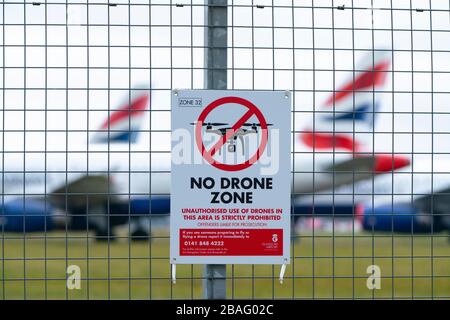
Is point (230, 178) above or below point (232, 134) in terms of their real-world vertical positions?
below

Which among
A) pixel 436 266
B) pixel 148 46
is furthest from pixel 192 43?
pixel 436 266

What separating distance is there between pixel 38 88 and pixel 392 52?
7.78 feet

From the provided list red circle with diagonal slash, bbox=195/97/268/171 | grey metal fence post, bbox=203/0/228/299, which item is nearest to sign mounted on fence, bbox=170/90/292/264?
red circle with diagonal slash, bbox=195/97/268/171

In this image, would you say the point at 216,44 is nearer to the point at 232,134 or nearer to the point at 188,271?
the point at 232,134

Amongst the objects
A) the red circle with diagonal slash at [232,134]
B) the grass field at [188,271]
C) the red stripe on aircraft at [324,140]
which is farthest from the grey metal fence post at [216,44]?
the grass field at [188,271]

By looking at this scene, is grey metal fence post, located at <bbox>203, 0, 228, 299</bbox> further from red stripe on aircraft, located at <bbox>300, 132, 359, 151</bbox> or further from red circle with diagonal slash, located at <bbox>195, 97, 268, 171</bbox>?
red stripe on aircraft, located at <bbox>300, 132, 359, 151</bbox>

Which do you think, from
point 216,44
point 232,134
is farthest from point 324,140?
point 216,44

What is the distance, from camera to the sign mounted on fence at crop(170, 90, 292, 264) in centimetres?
439

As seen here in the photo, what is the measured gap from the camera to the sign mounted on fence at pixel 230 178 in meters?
4.39

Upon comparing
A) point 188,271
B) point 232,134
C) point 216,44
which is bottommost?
point 188,271

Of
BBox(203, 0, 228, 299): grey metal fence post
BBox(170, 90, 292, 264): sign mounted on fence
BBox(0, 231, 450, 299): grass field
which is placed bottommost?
BBox(0, 231, 450, 299): grass field

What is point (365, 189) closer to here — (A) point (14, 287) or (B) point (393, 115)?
(B) point (393, 115)

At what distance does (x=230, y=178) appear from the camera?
173 inches

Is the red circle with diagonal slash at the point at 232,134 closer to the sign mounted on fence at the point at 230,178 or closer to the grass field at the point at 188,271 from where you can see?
the sign mounted on fence at the point at 230,178
